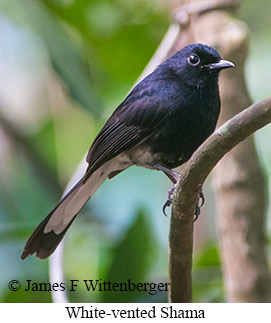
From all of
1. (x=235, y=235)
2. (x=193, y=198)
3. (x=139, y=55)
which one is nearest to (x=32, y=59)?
(x=139, y=55)

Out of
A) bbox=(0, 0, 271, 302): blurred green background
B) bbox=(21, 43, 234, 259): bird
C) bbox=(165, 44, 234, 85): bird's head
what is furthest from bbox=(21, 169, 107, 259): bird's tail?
bbox=(165, 44, 234, 85): bird's head

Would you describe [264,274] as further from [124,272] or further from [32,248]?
[32,248]

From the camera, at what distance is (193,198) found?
209 cm

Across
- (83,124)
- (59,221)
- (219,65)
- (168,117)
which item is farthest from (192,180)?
(83,124)

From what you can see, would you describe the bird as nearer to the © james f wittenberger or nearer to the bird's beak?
the bird's beak

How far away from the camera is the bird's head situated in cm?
252

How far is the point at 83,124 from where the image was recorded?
12.1ft

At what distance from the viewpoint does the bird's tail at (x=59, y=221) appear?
275 centimetres

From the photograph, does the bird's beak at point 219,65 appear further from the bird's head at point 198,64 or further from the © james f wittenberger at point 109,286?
the © james f wittenberger at point 109,286

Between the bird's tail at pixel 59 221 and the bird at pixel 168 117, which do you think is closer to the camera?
the bird at pixel 168 117

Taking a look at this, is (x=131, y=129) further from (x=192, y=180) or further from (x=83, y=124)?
(x=83, y=124)

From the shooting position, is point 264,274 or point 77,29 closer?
point 264,274

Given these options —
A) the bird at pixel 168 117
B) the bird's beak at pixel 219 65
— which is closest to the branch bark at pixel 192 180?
the bird at pixel 168 117
